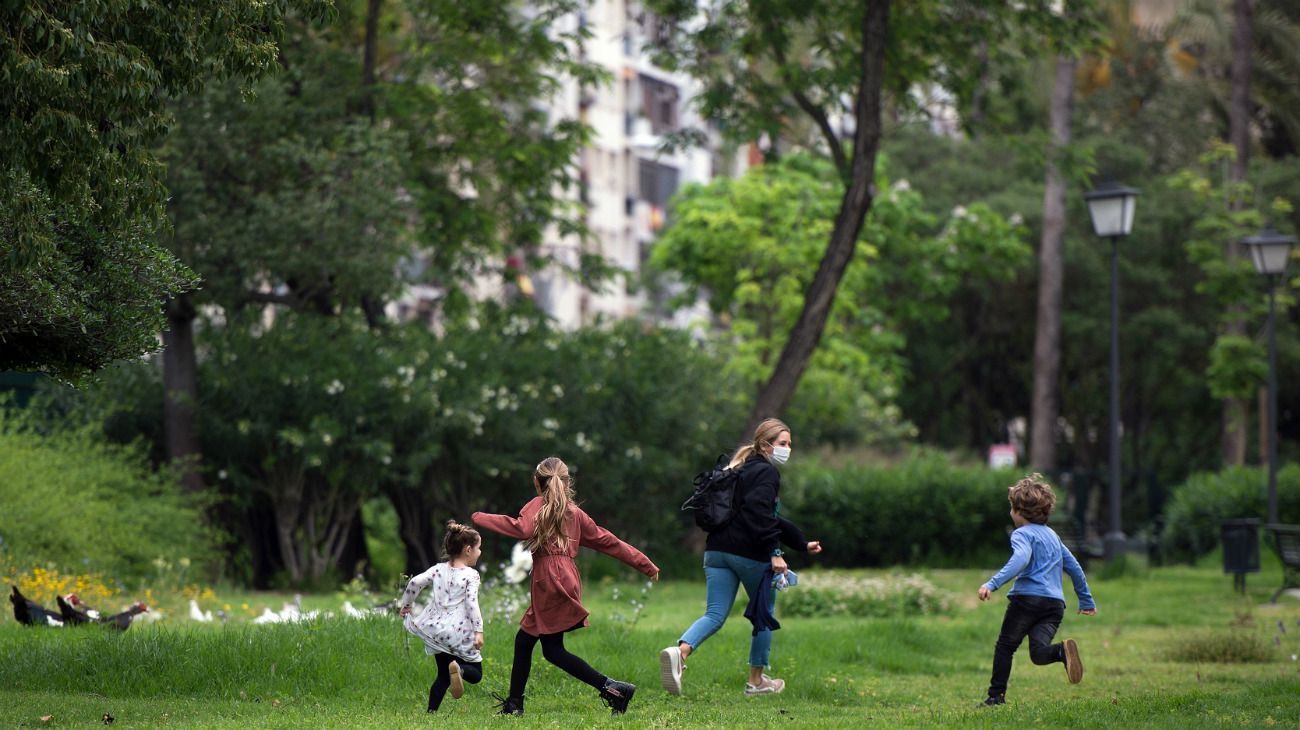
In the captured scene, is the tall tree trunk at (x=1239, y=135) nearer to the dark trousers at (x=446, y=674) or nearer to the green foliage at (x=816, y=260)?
the green foliage at (x=816, y=260)

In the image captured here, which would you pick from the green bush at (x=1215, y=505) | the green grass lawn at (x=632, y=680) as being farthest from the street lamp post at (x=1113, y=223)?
the green grass lawn at (x=632, y=680)

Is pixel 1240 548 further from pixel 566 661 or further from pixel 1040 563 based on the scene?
pixel 566 661

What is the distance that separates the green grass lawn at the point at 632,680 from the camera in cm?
1012

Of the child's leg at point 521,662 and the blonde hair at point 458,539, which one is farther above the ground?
the blonde hair at point 458,539

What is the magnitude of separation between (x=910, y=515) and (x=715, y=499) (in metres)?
18.8

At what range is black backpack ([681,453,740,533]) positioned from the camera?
11523 millimetres

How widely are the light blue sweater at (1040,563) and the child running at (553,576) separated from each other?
7.01 ft

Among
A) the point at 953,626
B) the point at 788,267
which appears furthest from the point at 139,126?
the point at 788,267

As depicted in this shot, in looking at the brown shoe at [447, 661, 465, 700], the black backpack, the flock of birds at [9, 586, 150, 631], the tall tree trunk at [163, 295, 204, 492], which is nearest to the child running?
Answer: the brown shoe at [447, 661, 465, 700]

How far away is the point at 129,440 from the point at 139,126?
14437mm

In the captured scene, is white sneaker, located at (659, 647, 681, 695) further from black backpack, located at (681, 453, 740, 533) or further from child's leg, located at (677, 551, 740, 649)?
black backpack, located at (681, 453, 740, 533)

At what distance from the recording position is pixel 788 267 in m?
37.2

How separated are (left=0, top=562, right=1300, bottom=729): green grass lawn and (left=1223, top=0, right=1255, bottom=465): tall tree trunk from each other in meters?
22.7

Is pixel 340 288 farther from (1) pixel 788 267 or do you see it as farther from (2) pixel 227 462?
(1) pixel 788 267
